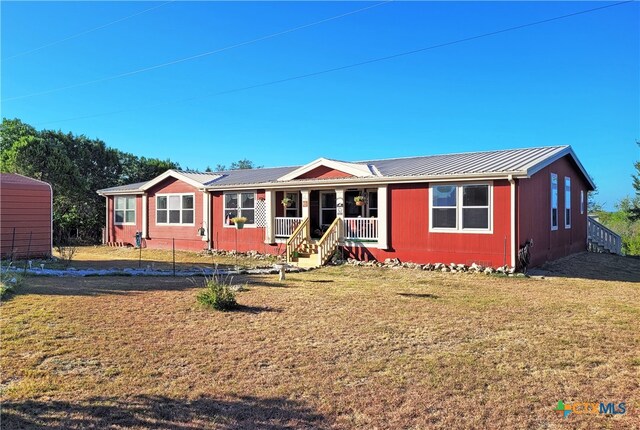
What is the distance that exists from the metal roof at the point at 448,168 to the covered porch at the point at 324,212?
77 cm

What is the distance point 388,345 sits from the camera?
5402mm

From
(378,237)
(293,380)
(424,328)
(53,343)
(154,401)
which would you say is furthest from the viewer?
(378,237)

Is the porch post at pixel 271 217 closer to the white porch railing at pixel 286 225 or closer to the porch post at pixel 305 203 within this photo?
the white porch railing at pixel 286 225

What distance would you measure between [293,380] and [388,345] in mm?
1546

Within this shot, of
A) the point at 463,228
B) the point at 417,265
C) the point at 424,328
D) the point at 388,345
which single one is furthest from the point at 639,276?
the point at 388,345

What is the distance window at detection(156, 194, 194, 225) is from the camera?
64.8ft

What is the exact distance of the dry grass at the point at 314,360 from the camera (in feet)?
11.7

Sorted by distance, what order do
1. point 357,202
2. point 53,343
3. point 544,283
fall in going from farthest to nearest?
point 357,202, point 544,283, point 53,343

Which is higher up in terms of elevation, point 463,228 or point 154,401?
point 463,228

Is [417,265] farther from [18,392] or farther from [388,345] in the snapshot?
[18,392]

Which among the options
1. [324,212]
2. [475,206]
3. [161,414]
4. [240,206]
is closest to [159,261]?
[240,206]

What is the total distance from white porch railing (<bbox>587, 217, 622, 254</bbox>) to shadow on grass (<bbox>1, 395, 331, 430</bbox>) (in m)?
20.1

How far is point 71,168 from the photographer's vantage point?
25.1m

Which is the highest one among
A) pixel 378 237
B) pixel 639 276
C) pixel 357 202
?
pixel 357 202
